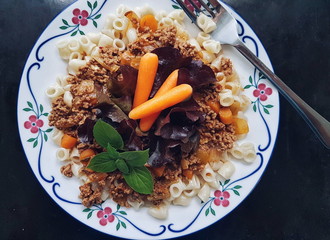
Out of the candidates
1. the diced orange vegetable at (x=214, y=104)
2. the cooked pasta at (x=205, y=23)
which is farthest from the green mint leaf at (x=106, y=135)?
the cooked pasta at (x=205, y=23)

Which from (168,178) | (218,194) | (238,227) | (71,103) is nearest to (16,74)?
(71,103)

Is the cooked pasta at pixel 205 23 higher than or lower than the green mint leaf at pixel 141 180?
higher

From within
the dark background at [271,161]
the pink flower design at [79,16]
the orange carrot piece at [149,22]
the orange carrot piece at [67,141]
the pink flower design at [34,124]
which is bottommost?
the dark background at [271,161]

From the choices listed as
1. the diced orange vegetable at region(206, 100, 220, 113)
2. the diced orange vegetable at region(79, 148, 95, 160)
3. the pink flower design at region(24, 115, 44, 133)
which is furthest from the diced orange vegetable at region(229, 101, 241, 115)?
the pink flower design at region(24, 115, 44, 133)

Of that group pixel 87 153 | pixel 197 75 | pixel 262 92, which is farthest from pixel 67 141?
pixel 262 92

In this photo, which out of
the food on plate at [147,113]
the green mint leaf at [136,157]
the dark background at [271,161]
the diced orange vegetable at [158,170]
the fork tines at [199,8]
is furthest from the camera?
the dark background at [271,161]

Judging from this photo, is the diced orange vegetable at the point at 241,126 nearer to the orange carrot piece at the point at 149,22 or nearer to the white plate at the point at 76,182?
the white plate at the point at 76,182

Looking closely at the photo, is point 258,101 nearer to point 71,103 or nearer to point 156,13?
point 156,13

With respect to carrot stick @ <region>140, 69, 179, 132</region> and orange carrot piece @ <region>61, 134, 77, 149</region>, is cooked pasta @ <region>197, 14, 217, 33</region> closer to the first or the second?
carrot stick @ <region>140, 69, 179, 132</region>
